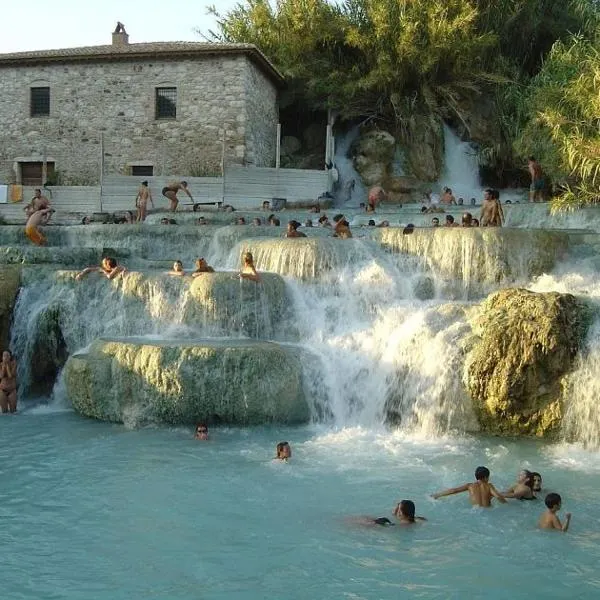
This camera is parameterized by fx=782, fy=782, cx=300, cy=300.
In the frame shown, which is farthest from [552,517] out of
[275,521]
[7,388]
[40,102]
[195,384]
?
[40,102]

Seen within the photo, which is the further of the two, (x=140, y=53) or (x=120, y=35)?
(x=120, y=35)

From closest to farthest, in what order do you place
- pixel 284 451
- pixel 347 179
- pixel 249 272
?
1. pixel 284 451
2. pixel 249 272
3. pixel 347 179

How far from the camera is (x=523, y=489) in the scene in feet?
22.6

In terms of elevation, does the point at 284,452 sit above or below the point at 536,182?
below

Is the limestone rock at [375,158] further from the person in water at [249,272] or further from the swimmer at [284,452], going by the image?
the swimmer at [284,452]

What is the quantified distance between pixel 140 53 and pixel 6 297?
13.4 metres

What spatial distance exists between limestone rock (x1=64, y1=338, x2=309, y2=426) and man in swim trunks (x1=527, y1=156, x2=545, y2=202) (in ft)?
40.9

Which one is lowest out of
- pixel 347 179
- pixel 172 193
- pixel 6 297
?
pixel 6 297

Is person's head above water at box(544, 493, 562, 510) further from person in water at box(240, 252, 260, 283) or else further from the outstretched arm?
person in water at box(240, 252, 260, 283)

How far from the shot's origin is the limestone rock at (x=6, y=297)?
39.2 feet

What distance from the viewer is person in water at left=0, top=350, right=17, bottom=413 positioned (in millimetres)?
10656

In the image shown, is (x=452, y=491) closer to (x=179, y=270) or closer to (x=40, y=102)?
(x=179, y=270)

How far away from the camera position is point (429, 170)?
80.2 ft

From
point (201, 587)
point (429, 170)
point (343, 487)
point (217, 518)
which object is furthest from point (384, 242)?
point (429, 170)
